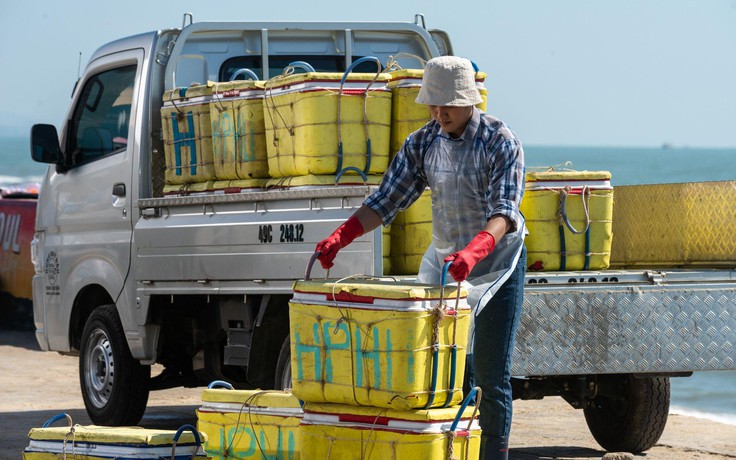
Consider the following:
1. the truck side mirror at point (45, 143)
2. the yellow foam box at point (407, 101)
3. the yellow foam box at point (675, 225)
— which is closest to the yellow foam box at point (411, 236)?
the yellow foam box at point (407, 101)

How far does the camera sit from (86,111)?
9844 millimetres

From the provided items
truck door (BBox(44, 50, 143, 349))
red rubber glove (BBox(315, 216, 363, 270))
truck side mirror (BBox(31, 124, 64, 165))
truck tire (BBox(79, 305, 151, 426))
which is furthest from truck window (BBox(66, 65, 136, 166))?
red rubber glove (BBox(315, 216, 363, 270))

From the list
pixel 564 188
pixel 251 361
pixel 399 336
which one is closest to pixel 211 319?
pixel 251 361

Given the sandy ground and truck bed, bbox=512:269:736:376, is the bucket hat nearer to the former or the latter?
truck bed, bbox=512:269:736:376

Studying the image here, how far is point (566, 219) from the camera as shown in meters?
7.40

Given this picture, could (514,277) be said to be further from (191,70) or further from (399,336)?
(191,70)

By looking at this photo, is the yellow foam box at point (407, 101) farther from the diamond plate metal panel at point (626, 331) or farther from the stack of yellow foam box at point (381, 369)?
the stack of yellow foam box at point (381, 369)

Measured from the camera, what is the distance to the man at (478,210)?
5.57 meters

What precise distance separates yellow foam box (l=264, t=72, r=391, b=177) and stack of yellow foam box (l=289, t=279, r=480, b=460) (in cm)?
207

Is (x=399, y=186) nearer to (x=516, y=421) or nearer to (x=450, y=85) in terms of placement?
(x=450, y=85)

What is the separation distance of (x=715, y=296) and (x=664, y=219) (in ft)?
4.08

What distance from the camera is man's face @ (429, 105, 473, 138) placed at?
561 cm

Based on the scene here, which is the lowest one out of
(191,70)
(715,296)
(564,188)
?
(715,296)

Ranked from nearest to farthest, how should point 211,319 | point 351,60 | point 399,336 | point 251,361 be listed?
1. point 399,336
2. point 251,361
3. point 211,319
4. point 351,60
